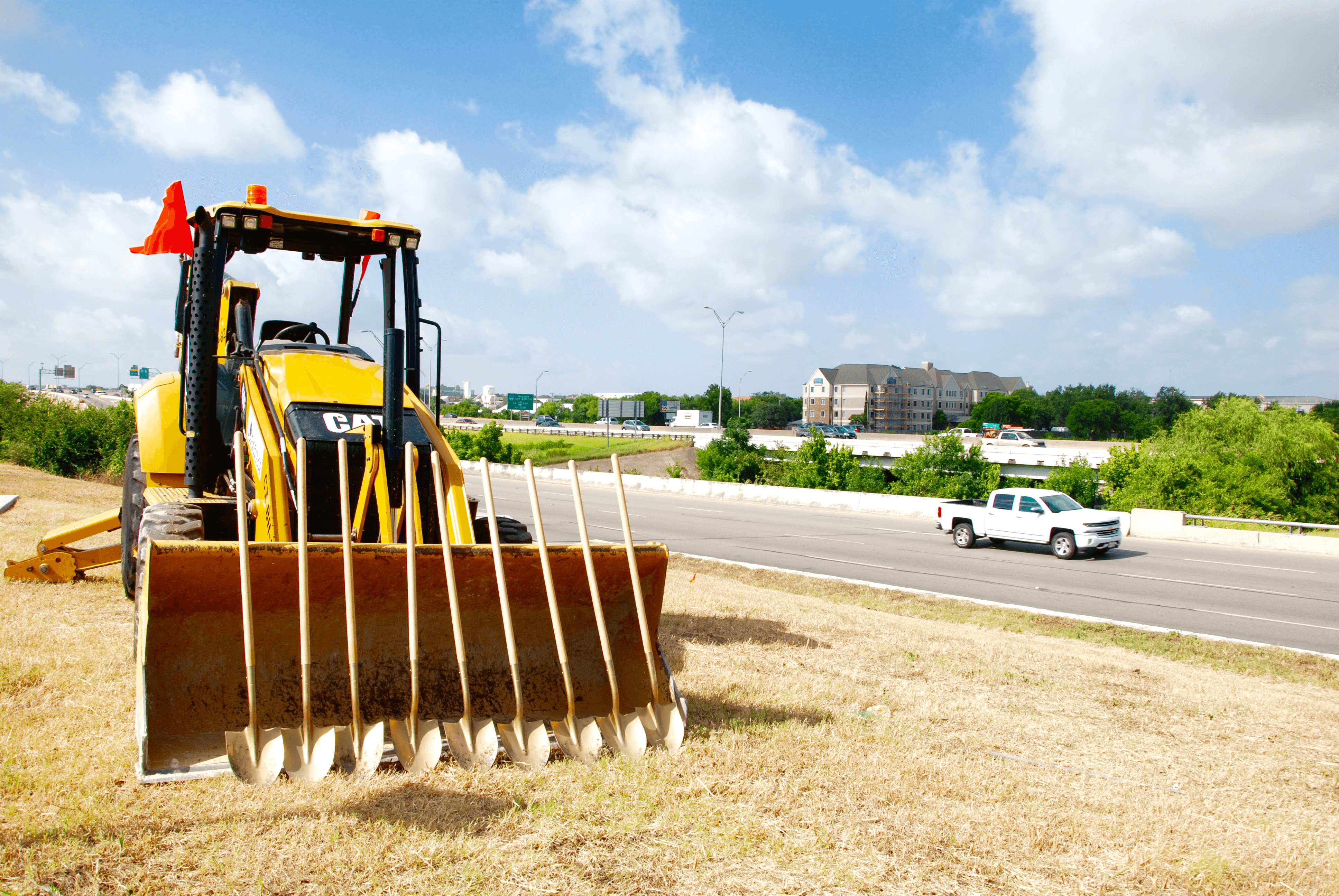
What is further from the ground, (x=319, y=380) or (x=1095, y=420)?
(x=1095, y=420)

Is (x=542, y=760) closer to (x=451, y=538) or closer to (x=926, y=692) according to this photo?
(x=451, y=538)

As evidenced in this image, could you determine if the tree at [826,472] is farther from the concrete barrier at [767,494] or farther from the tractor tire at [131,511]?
the tractor tire at [131,511]

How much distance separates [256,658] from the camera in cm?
439

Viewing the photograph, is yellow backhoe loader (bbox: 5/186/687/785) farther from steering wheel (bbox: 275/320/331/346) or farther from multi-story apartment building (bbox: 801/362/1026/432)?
multi-story apartment building (bbox: 801/362/1026/432)

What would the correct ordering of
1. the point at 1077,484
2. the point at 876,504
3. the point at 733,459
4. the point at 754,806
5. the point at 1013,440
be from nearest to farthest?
the point at 754,806
the point at 876,504
the point at 1077,484
the point at 733,459
the point at 1013,440

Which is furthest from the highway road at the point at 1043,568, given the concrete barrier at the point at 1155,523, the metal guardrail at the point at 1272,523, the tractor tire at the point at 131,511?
the tractor tire at the point at 131,511

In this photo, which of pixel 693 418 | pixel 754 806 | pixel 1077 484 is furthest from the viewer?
pixel 693 418

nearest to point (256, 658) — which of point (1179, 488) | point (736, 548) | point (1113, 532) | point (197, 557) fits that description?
point (197, 557)

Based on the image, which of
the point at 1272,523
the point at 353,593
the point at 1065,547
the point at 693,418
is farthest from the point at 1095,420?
the point at 353,593

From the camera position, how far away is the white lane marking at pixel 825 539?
67.2 feet

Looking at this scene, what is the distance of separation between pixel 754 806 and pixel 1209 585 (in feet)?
48.7

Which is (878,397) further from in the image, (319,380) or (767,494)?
(319,380)

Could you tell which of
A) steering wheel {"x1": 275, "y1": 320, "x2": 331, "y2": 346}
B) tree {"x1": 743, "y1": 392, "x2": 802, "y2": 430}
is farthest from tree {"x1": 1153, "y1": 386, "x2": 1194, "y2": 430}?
steering wheel {"x1": 275, "y1": 320, "x2": 331, "y2": 346}

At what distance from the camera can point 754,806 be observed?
4.09m
